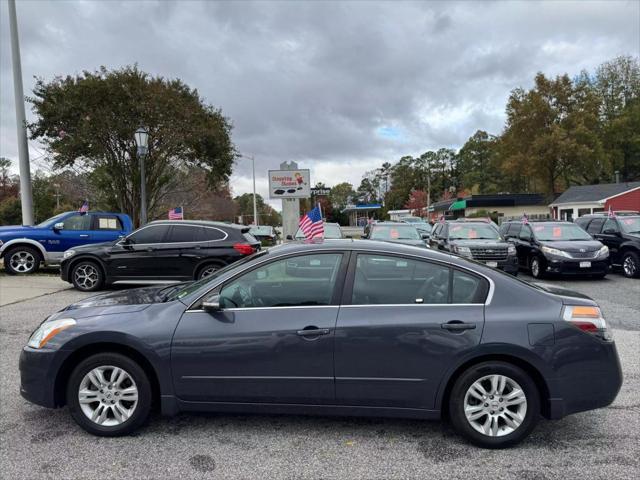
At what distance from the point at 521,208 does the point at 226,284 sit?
5813cm

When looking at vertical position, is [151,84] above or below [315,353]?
above

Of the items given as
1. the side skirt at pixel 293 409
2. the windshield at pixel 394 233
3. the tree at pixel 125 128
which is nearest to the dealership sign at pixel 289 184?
the tree at pixel 125 128

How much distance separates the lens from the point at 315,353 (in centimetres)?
350

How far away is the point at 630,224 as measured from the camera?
13.7 metres

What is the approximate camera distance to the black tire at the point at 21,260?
12406 mm

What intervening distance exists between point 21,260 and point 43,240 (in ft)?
2.65

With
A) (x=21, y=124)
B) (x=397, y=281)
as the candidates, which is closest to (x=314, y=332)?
(x=397, y=281)

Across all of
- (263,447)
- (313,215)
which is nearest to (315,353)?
(263,447)

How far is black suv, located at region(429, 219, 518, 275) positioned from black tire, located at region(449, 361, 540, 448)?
7699 mm

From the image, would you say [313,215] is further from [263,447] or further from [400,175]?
[400,175]

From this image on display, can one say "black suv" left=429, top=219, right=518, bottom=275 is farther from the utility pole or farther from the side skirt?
the utility pole

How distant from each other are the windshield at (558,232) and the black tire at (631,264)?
116 cm

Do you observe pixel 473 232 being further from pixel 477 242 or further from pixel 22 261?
pixel 22 261

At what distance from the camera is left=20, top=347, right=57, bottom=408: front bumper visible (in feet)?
11.9
